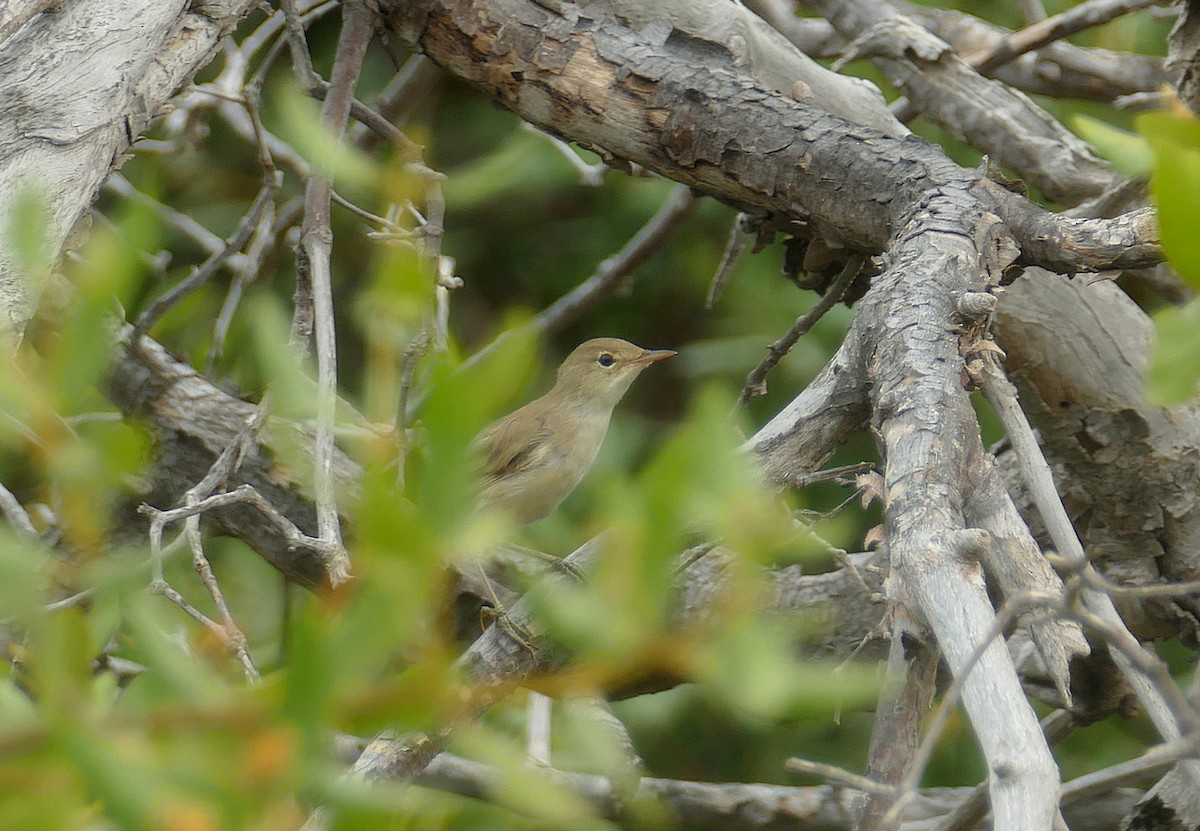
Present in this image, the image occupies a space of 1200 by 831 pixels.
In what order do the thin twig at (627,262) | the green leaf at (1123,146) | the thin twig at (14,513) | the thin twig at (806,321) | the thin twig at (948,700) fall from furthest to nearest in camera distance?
the thin twig at (627,262), the thin twig at (806,321), the thin twig at (14,513), the green leaf at (1123,146), the thin twig at (948,700)

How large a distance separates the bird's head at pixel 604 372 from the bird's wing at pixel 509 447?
0.17 metres

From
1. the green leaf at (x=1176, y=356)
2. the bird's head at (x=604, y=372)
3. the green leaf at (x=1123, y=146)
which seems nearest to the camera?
the green leaf at (x=1176, y=356)

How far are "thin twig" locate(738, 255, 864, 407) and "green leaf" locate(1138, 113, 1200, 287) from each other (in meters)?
1.47

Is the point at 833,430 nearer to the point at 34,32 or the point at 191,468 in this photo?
the point at 34,32

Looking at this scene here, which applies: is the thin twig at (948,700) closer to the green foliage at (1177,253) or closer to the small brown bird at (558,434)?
the green foliage at (1177,253)

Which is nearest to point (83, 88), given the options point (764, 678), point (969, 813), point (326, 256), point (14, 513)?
point (326, 256)

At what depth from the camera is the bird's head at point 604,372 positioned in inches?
139

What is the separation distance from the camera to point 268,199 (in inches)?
98.4

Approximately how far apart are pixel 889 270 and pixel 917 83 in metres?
1.02

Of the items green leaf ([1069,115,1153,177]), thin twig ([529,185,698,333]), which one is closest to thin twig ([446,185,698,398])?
thin twig ([529,185,698,333])

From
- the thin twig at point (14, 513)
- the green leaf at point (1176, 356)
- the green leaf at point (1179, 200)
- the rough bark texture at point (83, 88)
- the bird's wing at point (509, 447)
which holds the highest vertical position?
the green leaf at point (1179, 200)

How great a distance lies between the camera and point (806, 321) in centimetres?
229

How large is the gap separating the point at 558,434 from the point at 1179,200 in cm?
273

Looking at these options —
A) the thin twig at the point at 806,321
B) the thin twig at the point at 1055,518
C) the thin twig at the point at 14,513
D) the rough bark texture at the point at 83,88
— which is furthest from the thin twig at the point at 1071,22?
the thin twig at the point at 14,513
